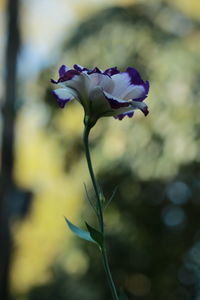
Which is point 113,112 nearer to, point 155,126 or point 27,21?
point 155,126

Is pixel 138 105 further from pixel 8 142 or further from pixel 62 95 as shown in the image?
pixel 8 142

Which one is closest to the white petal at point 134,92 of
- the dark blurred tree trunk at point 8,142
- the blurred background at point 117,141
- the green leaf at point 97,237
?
the green leaf at point 97,237

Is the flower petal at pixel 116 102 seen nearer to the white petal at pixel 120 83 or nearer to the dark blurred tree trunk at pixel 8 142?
the white petal at pixel 120 83

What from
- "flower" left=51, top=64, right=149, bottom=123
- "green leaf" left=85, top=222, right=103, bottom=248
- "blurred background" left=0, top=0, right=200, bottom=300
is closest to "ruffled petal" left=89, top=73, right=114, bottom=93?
"flower" left=51, top=64, right=149, bottom=123

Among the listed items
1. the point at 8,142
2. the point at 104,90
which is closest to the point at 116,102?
the point at 104,90

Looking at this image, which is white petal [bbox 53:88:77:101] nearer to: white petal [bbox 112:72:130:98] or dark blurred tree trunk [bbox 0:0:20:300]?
white petal [bbox 112:72:130:98]

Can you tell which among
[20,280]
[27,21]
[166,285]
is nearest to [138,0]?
[27,21]

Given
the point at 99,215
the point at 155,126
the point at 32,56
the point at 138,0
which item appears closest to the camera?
the point at 99,215
